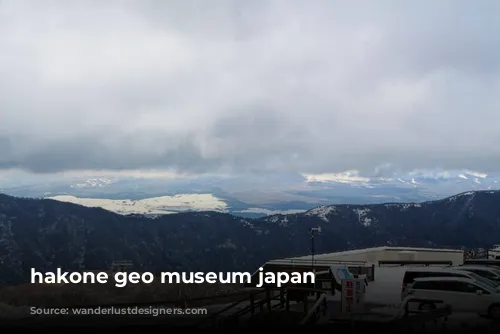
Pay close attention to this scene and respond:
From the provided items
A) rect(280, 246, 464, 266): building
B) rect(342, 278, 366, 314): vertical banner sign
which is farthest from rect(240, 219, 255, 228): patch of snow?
rect(342, 278, 366, 314): vertical banner sign

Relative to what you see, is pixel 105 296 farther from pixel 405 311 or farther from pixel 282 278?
pixel 405 311

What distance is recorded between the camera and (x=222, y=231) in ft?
617

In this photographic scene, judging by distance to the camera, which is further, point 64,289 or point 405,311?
point 64,289

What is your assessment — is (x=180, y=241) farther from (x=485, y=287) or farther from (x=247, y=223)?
(x=485, y=287)

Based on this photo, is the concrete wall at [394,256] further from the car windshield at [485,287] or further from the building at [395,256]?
the car windshield at [485,287]

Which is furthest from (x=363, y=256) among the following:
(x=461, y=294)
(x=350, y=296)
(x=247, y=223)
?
(x=247, y=223)

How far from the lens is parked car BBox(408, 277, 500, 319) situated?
2000 centimetres

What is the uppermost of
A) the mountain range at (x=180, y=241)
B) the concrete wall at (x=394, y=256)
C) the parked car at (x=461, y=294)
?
the parked car at (x=461, y=294)

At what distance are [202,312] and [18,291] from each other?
24516 millimetres

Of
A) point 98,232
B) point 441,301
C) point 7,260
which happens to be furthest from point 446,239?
point 441,301

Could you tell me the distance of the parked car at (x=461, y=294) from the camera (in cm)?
2000

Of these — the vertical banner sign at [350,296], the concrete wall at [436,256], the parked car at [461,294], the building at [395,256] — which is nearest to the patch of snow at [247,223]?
the building at [395,256]

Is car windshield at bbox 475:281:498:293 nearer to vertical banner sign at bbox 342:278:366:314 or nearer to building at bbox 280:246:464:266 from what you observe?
vertical banner sign at bbox 342:278:366:314

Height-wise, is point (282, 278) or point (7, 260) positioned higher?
point (282, 278)
